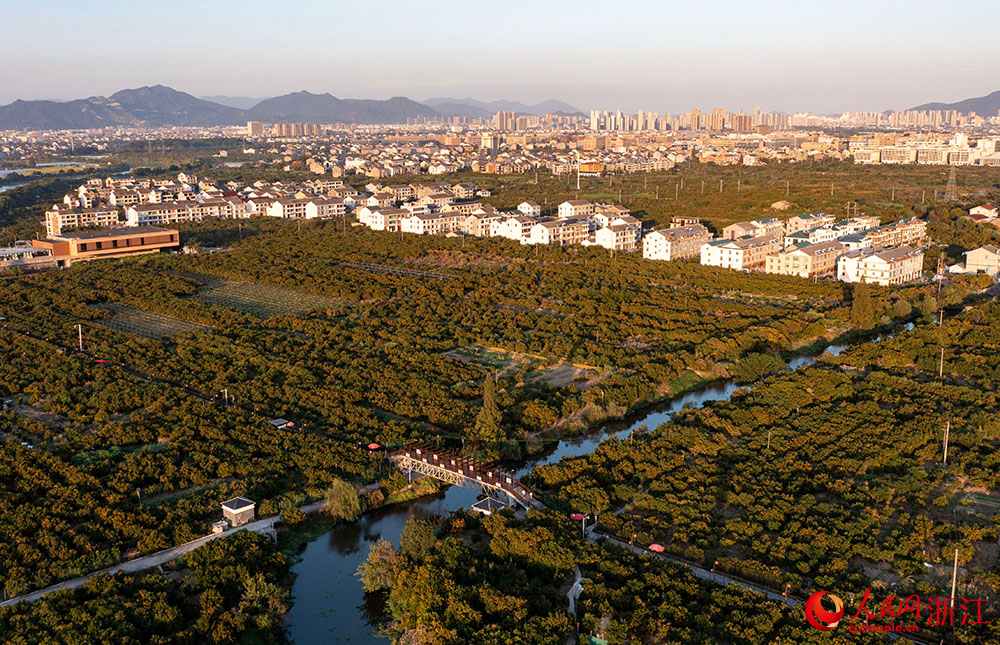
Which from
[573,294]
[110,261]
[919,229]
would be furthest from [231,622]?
[919,229]

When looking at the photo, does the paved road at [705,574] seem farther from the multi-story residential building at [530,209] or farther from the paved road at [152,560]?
the multi-story residential building at [530,209]

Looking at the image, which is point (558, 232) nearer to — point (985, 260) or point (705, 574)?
point (985, 260)

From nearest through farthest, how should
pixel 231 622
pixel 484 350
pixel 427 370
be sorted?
pixel 231 622 < pixel 427 370 < pixel 484 350

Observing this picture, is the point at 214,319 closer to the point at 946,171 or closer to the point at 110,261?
the point at 110,261

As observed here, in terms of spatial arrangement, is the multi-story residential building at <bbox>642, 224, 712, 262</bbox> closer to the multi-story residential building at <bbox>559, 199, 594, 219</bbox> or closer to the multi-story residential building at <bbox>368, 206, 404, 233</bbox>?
the multi-story residential building at <bbox>559, 199, 594, 219</bbox>

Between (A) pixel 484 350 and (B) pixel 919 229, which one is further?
(B) pixel 919 229

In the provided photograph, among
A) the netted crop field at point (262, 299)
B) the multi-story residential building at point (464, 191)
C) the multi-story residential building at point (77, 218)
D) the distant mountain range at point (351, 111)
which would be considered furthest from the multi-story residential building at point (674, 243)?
the distant mountain range at point (351, 111)
